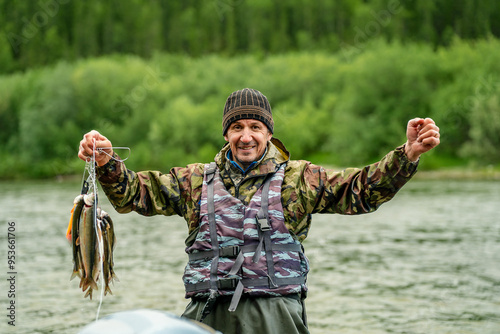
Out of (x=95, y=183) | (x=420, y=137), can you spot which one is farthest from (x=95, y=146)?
(x=420, y=137)

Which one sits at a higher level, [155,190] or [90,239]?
[155,190]

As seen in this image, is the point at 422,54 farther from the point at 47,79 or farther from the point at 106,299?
the point at 106,299

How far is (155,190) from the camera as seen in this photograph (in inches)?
192

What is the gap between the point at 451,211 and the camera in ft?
107

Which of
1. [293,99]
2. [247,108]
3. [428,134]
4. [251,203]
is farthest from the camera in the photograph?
[293,99]

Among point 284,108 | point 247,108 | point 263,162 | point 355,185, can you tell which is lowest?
point 355,185

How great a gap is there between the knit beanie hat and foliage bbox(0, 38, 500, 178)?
6433 centimetres

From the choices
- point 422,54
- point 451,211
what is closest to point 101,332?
point 451,211

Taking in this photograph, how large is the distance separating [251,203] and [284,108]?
3213 inches

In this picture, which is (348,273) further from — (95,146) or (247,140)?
(95,146)

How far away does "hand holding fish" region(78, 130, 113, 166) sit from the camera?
4598 mm

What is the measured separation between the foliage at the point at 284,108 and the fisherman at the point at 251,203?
64.4 meters

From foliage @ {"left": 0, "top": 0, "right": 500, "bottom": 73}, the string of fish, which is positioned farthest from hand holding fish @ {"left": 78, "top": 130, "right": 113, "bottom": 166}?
foliage @ {"left": 0, "top": 0, "right": 500, "bottom": 73}

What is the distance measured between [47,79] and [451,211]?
66.5m
